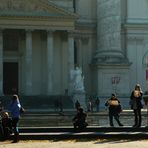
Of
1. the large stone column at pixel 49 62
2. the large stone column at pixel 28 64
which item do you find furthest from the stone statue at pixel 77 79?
the large stone column at pixel 28 64

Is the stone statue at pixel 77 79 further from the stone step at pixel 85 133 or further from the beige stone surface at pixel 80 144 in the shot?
the beige stone surface at pixel 80 144

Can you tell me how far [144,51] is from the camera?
73.3m

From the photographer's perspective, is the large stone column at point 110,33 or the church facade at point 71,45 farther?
the large stone column at point 110,33

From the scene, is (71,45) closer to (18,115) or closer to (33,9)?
(33,9)

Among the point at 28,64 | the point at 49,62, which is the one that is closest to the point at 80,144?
the point at 28,64

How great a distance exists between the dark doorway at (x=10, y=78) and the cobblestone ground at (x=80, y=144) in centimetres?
4673

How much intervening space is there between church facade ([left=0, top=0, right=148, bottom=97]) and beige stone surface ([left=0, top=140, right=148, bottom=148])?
42248mm

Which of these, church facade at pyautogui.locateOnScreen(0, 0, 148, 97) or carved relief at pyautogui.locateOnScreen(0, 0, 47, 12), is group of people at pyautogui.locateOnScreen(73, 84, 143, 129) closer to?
church facade at pyautogui.locateOnScreen(0, 0, 148, 97)

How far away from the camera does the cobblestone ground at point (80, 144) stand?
20.5 meters

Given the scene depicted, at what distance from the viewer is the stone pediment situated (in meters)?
64.2

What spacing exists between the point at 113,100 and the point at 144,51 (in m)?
45.5

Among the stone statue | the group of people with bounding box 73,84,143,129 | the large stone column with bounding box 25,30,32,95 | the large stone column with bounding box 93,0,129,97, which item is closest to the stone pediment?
the large stone column with bounding box 25,30,32,95

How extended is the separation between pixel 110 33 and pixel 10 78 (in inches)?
538

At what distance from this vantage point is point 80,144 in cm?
2102
